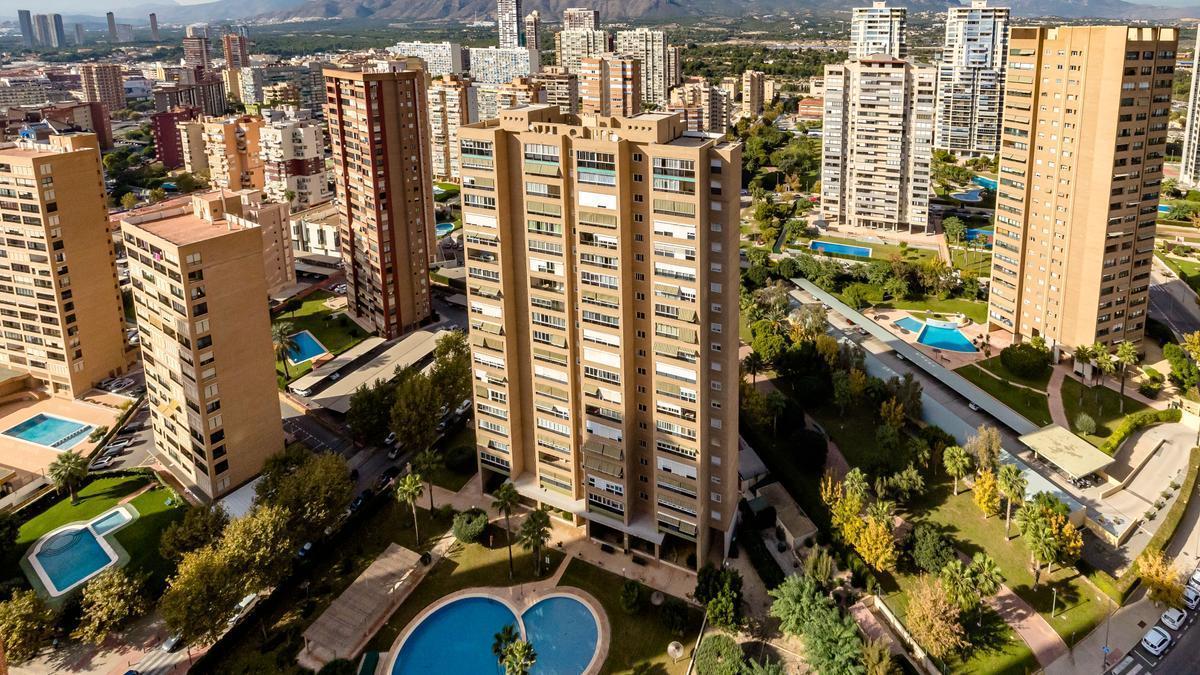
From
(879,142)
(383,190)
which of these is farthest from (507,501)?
(879,142)

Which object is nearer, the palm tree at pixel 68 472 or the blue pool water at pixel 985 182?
the palm tree at pixel 68 472

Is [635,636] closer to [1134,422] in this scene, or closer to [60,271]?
[1134,422]

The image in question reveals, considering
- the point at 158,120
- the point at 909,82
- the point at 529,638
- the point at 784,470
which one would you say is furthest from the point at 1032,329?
the point at 158,120

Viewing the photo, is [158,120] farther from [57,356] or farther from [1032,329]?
[1032,329]

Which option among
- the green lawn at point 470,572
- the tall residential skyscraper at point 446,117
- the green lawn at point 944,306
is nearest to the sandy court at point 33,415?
the green lawn at point 470,572

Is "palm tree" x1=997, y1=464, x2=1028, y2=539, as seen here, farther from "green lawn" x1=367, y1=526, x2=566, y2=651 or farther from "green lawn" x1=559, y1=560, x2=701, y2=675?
"green lawn" x1=367, y1=526, x2=566, y2=651

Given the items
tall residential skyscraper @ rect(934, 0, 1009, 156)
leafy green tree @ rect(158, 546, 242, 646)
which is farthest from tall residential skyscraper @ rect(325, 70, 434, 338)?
tall residential skyscraper @ rect(934, 0, 1009, 156)

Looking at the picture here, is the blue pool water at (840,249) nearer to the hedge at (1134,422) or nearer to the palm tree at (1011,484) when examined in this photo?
the hedge at (1134,422)
